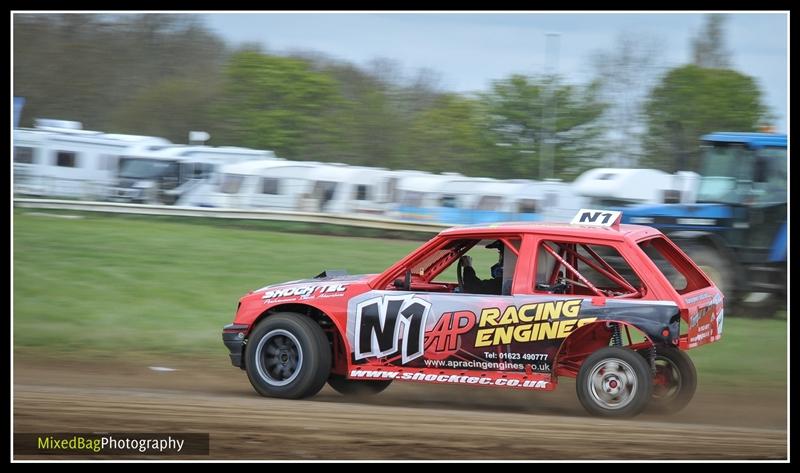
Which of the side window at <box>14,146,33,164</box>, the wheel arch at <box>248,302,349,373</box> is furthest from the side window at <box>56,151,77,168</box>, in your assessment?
the wheel arch at <box>248,302,349,373</box>

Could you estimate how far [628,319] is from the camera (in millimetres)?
7184

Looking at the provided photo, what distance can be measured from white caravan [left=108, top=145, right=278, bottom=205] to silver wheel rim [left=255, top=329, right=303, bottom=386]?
16.1 metres

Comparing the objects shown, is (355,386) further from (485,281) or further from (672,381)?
(672,381)

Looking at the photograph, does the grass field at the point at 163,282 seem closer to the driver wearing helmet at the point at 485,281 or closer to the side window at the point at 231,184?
the side window at the point at 231,184

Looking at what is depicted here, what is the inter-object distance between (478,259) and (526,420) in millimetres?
1863

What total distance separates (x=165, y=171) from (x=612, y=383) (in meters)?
18.3

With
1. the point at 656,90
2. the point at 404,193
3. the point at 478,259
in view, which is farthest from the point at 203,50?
the point at 478,259

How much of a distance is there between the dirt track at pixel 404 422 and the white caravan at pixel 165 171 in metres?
14.7

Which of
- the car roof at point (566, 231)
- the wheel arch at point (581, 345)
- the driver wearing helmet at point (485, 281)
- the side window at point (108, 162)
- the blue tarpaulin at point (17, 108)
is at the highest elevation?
the blue tarpaulin at point (17, 108)

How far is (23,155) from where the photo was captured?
24906 millimetres

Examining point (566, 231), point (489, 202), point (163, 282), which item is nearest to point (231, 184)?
point (489, 202)

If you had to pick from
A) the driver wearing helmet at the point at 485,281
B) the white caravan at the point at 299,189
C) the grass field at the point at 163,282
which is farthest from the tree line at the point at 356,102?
the driver wearing helmet at the point at 485,281

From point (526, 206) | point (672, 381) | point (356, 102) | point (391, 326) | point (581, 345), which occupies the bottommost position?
point (672, 381)

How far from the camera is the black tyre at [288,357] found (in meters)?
7.81
